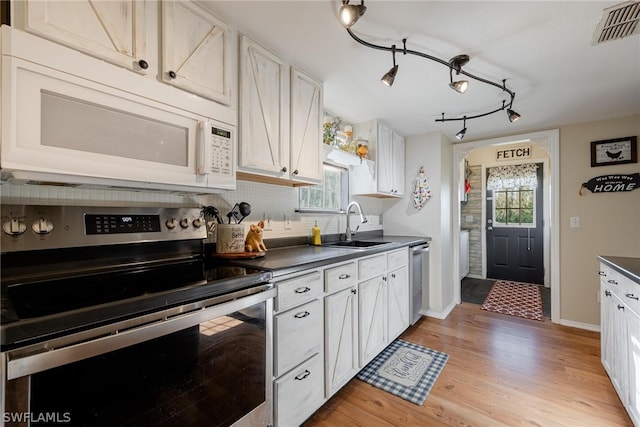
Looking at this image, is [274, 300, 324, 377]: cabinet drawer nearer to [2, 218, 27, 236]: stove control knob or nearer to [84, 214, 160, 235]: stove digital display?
[84, 214, 160, 235]: stove digital display

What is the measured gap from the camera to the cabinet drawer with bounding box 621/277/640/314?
1.46 meters

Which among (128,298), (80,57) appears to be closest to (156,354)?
(128,298)

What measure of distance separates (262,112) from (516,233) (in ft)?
16.4

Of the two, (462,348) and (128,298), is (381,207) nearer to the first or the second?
(462,348)

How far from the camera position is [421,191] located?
3459 mm

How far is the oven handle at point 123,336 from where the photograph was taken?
27.0 inches

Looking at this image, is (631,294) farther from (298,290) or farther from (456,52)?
(298,290)

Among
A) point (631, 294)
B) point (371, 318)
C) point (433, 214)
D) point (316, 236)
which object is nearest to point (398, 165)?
point (433, 214)

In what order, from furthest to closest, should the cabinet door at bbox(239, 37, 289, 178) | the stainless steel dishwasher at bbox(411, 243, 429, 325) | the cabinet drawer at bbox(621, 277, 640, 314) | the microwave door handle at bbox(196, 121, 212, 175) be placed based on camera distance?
the stainless steel dishwasher at bbox(411, 243, 429, 325)
the cabinet door at bbox(239, 37, 289, 178)
the cabinet drawer at bbox(621, 277, 640, 314)
the microwave door handle at bbox(196, 121, 212, 175)

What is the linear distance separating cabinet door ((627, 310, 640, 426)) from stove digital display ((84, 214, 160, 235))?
2552 millimetres

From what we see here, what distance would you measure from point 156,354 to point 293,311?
0.67 m

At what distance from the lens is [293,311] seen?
1463 mm

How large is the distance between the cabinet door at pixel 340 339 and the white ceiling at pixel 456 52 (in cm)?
156

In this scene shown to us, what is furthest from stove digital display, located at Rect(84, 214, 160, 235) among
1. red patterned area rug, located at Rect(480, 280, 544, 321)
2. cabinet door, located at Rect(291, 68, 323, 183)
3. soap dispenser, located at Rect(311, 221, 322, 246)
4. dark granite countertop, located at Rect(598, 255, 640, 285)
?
red patterned area rug, located at Rect(480, 280, 544, 321)
